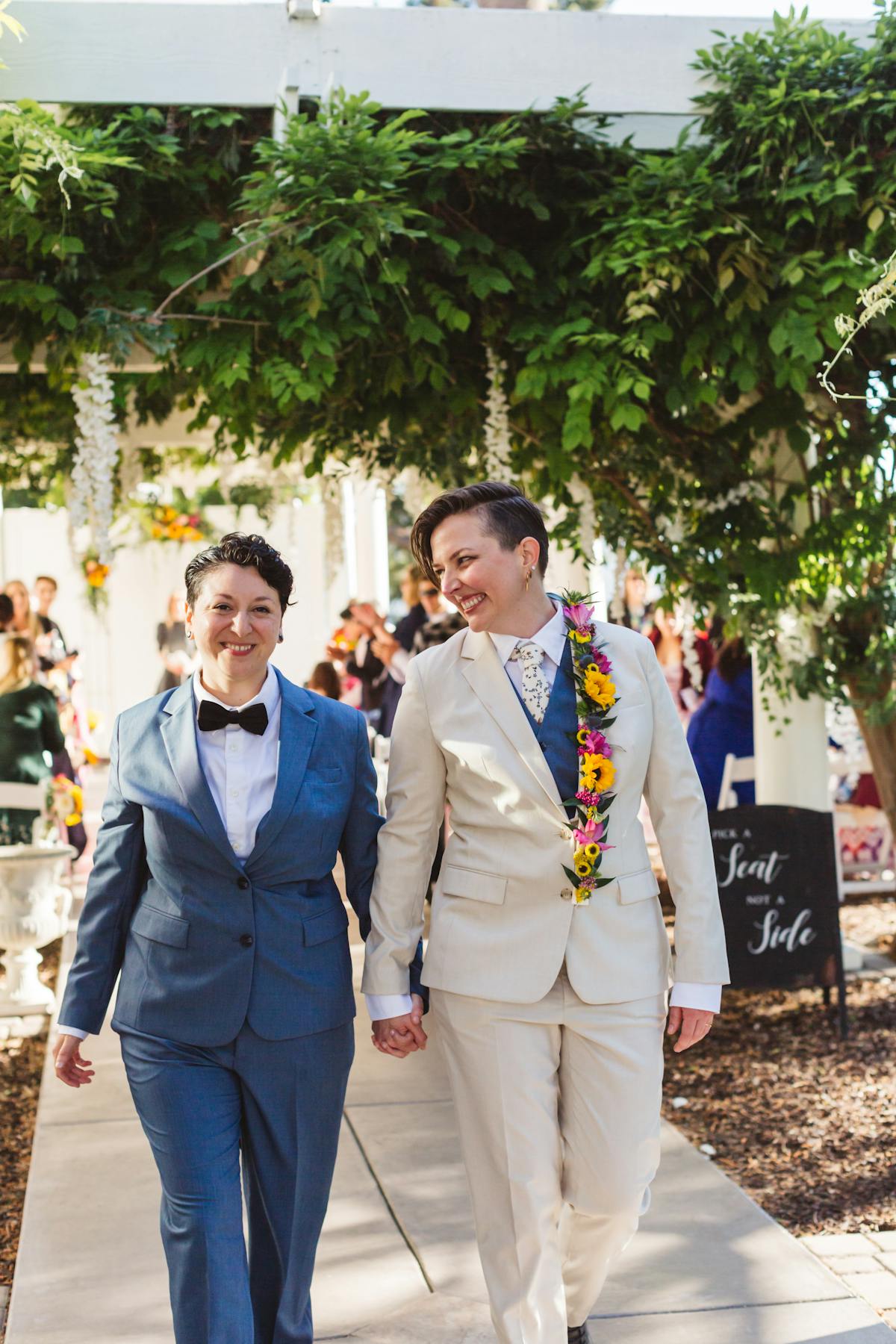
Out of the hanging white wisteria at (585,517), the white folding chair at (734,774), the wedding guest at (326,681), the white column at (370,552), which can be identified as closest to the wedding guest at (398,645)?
the wedding guest at (326,681)

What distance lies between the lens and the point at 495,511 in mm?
2607

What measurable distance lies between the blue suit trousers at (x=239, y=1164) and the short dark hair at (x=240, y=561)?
81 centimetres

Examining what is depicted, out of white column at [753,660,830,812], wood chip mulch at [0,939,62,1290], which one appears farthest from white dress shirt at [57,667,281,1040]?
white column at [753,660,830,812]

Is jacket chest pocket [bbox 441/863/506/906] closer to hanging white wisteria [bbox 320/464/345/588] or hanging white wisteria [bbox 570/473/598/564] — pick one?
hanging white wisteria [bbox 570/473/598/564]

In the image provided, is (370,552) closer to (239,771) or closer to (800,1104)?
(800,1104)

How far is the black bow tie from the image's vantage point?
244cm

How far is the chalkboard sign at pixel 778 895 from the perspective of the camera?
520cm

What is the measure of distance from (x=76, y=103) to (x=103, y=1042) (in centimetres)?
353

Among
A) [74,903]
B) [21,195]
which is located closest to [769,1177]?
[21,195]

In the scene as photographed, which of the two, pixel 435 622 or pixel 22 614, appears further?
pixel 22 614

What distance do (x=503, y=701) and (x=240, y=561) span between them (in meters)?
0.56

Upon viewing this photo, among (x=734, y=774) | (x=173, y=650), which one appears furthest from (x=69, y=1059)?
(x=173, y=650)

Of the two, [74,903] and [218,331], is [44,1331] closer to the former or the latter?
[218,331]

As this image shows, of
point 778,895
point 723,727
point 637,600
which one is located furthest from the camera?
point 637,600
